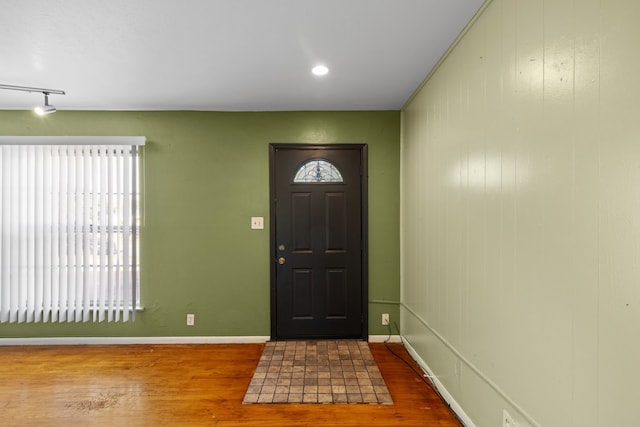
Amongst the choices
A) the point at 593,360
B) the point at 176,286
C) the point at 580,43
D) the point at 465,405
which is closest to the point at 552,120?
the point at 580,43

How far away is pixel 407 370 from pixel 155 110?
3.59m

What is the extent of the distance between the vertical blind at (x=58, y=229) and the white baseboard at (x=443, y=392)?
2878mm

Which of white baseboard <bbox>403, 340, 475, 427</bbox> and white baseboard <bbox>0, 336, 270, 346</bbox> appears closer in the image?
white baseboard <bbox>403, 340, 475, 427</bbox>

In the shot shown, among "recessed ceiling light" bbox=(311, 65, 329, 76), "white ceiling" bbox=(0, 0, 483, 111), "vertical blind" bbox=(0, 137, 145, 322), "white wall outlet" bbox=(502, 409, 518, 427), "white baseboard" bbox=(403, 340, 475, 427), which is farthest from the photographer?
"vertical blind" bbox=(0, 137, 145, 322)

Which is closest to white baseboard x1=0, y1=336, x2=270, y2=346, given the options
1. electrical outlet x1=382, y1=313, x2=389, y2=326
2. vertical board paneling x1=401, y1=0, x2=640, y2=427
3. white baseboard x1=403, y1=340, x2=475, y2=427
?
electrical outlet x1=382, y1=313, x2=389, y2=326

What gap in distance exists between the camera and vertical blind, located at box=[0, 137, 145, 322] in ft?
11.3

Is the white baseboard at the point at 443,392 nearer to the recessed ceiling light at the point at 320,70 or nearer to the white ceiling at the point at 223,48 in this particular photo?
the white ceiling at the point at 223,48

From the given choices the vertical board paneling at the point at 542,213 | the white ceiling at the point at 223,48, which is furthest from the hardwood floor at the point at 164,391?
the white ceiling at the point at 223,48

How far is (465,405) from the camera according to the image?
215 cm

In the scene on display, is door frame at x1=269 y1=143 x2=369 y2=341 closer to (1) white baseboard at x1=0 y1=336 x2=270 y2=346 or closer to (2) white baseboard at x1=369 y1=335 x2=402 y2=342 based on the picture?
(2) white baseboard at x1=369 y1=335 x2=402 y2=342

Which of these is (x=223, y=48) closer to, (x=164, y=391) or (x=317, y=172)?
(x=317, y=172)

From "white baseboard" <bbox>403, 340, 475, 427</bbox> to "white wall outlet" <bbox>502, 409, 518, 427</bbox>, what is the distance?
0.41 meters

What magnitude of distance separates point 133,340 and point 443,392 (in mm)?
3085

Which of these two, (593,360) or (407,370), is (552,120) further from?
(407,370)
